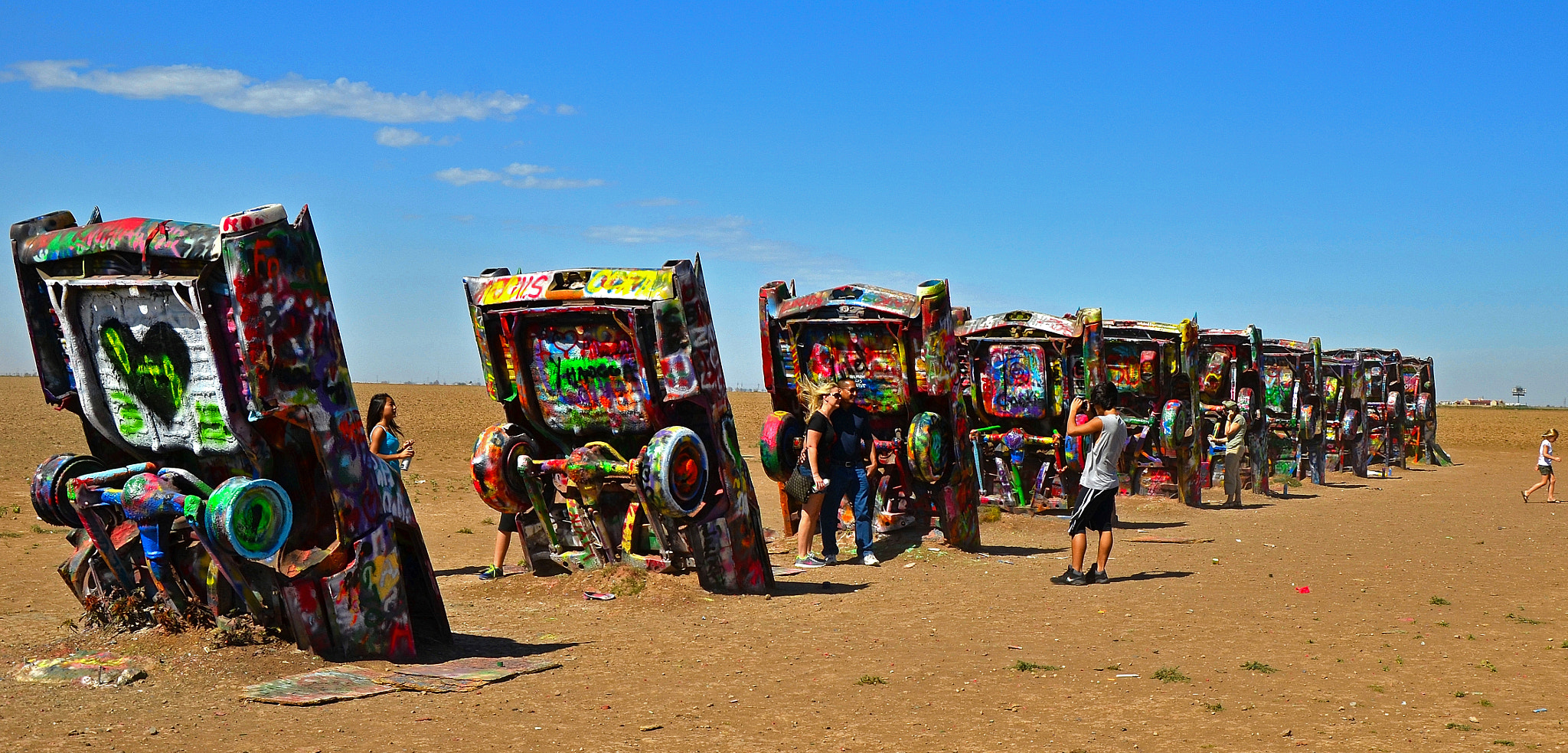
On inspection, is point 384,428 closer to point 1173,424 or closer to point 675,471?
point 675,471

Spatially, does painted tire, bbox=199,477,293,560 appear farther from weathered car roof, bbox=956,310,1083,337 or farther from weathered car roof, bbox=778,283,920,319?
weathered car roof, bbox=956,310,1083,337

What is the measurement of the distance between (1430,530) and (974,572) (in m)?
7.53

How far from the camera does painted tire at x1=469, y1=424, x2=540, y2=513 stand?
33.0ft

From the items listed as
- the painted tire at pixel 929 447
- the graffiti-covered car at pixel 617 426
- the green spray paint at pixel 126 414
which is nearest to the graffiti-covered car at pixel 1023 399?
the painted tire at pixel 929 447

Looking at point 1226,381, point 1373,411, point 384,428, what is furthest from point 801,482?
point 1373,411

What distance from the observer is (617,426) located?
32.4ft

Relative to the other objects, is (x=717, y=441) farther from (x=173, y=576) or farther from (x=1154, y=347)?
(x=1154, y=347)

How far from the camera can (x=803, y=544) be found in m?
12.3

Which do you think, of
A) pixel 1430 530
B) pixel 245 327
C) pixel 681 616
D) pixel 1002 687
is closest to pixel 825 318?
pixel 681 616

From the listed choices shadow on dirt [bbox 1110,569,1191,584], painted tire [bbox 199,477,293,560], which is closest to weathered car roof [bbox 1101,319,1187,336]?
shadow on dirt [bbox 1110,569,1191,584]

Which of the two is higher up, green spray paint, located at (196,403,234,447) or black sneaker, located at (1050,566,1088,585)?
green spray paint, located at (196,403,234,447)

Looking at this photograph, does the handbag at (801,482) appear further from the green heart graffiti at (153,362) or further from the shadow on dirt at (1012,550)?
the green heart graffiti at (153,362)

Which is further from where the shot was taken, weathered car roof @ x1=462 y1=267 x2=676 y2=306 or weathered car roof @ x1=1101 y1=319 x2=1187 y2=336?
weathered car roof @ x1=1101 y1=319 x2=1187 y2=336

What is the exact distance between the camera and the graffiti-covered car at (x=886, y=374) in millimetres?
12516
